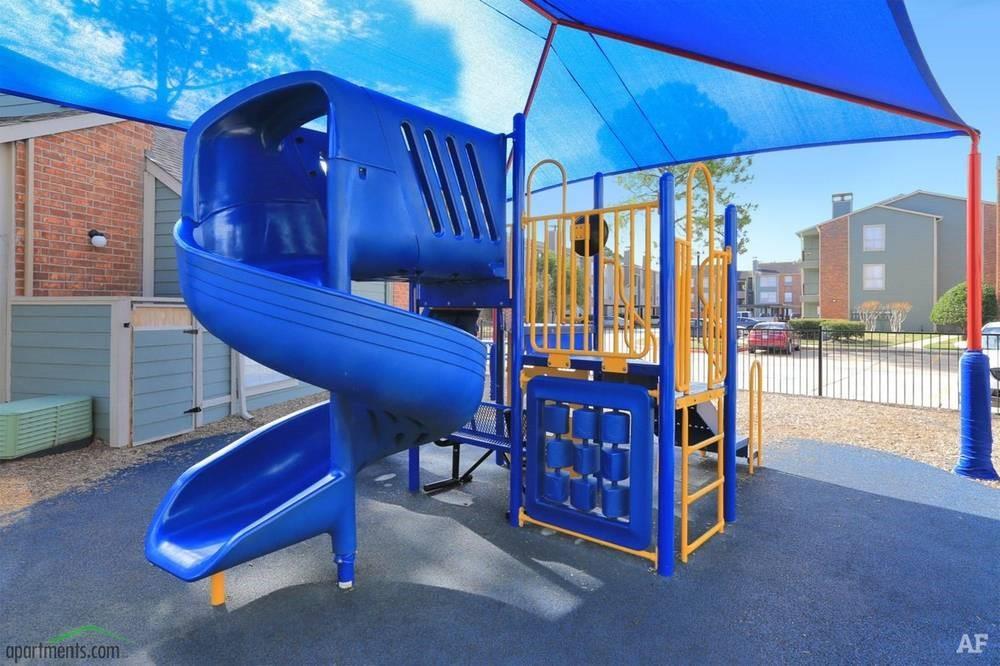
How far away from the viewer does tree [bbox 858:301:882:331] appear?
87.5ft

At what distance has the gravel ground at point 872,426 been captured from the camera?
17.9 ft

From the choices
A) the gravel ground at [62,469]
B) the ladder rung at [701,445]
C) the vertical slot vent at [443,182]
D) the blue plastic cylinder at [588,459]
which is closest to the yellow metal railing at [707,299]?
the ladder rung at [701,445]

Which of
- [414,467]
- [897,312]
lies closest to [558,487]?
[414,467]

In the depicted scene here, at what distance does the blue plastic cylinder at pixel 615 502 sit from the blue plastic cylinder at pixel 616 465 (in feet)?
0.25

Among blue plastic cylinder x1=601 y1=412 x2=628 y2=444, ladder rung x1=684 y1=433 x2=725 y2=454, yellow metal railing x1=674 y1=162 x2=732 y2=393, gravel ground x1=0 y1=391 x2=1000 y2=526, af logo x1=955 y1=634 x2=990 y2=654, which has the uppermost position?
yellow metal railing x1=674 y1=162 x2=732 y2=393

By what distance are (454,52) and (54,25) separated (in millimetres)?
2464

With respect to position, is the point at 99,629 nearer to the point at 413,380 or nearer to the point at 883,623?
the point at 413,380

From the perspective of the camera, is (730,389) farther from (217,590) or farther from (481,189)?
(217,590)

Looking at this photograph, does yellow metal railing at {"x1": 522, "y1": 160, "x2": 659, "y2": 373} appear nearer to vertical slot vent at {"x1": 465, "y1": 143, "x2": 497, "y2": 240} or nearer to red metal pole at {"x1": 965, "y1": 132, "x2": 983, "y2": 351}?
vertical slot vent at {"x1": 465, "y1": 143, "x2": 497, "y2": 240}

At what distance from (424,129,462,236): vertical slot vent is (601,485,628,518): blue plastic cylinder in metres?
1.76

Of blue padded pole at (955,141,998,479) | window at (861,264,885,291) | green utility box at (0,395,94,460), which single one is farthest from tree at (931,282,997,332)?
green utility box at (0,395,94,460)

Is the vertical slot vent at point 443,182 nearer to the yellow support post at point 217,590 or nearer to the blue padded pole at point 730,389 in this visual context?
the blue padded pole at point 730,389

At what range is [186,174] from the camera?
9.06ft

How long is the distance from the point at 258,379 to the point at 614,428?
5.59 metres
